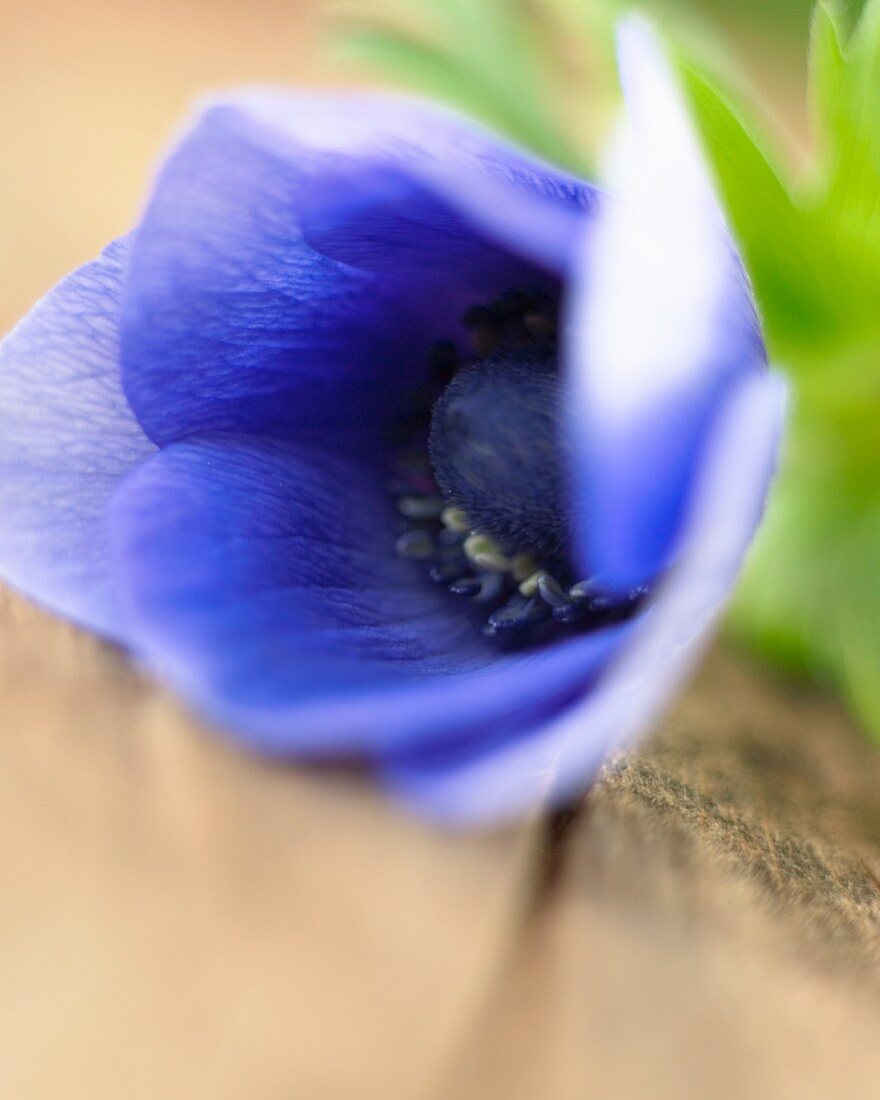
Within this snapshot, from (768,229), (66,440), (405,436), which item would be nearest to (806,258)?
(768,229)

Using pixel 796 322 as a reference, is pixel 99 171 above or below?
below

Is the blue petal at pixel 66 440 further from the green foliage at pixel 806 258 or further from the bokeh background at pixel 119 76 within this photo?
the bokeh background at pixel 119 76

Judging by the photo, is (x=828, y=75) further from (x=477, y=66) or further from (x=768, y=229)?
(x=477, y=66)

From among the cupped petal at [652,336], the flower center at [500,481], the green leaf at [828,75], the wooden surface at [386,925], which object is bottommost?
the wooden surface at [386,925]

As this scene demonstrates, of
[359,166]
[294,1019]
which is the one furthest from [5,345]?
[294,1019]

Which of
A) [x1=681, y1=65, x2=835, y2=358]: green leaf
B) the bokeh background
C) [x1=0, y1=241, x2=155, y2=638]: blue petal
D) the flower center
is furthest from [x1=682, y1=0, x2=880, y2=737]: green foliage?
the bokeh background

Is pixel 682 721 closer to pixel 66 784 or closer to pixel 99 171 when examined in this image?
pixel 66 784

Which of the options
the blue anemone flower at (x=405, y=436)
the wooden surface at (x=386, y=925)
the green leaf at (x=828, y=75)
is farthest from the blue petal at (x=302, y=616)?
the green leaf at (x=828, y=75)
